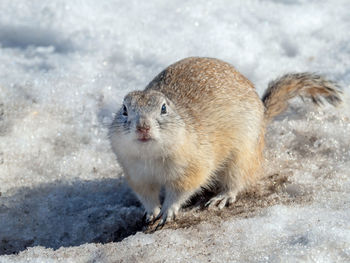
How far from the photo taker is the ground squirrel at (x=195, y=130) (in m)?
4.27

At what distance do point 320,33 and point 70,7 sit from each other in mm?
3557

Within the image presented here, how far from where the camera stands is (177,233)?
4082mm

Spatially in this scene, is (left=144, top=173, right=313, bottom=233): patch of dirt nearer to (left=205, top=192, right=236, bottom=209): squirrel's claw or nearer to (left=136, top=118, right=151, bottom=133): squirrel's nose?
(left=205, top=192, right=236, bottom=209): squirrel's claw

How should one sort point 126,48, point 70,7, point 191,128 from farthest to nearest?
point 70,7, point 126,48, point 191,128

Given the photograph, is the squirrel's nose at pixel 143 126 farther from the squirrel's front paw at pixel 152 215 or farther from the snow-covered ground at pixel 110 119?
the squirrel's front paw at pixel 152 215

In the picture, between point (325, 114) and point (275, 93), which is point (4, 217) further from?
point (325, 114)

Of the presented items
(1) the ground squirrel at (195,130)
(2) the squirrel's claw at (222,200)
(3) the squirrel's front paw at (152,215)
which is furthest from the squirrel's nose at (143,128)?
(2) the squirrel's claw at (222,200)

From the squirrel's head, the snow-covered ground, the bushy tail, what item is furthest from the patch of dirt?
the bushy tail

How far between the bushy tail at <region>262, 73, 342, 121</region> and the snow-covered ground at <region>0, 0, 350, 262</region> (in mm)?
294

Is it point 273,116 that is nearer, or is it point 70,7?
point 273,116

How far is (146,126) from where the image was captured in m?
4.02

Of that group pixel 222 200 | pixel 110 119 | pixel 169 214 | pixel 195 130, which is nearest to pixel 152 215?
pixel 169 214

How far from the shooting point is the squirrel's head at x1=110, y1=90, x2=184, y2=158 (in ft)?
13.3

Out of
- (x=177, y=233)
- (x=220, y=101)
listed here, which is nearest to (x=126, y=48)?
(x=220, y=101)
